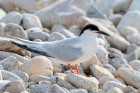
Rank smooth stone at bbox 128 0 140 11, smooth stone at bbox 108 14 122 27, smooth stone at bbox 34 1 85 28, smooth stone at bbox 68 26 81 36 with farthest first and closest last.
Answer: smooth stone at bbox 128 0 140 11, smooth stone at bbox 108 14 122 27, smooth stone at bbox 34 1 85 28, smooth stone at bbox 68 26 81 36

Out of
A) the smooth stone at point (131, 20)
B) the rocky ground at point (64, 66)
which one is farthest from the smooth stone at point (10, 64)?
the smooth stone at point (131, 20)

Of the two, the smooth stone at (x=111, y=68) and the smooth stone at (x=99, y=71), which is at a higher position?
the smooth stone at (x=99, y=71)

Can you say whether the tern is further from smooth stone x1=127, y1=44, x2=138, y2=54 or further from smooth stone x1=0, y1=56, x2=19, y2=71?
smooth stone x1=127, y1=44, x2=138, y2=54

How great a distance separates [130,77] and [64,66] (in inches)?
34.5

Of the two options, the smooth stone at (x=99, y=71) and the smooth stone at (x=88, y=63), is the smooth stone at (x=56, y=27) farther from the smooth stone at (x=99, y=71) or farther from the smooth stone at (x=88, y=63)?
the smooth stone at (x=99, y=71)

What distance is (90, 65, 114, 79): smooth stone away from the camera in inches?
224

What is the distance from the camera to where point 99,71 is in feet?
18.8

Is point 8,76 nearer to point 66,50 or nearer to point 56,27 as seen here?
point 66,50

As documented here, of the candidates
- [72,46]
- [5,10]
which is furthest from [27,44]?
[5,10]

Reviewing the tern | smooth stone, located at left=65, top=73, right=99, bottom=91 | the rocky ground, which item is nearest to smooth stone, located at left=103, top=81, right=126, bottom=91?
the rocky ground

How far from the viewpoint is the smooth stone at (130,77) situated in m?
5.54

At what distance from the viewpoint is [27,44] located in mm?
5336

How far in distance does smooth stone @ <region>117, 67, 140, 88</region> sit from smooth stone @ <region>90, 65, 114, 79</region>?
0.13 metres

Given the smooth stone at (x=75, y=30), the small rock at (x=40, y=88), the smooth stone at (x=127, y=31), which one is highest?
the small rock at (x=40, y=88)
